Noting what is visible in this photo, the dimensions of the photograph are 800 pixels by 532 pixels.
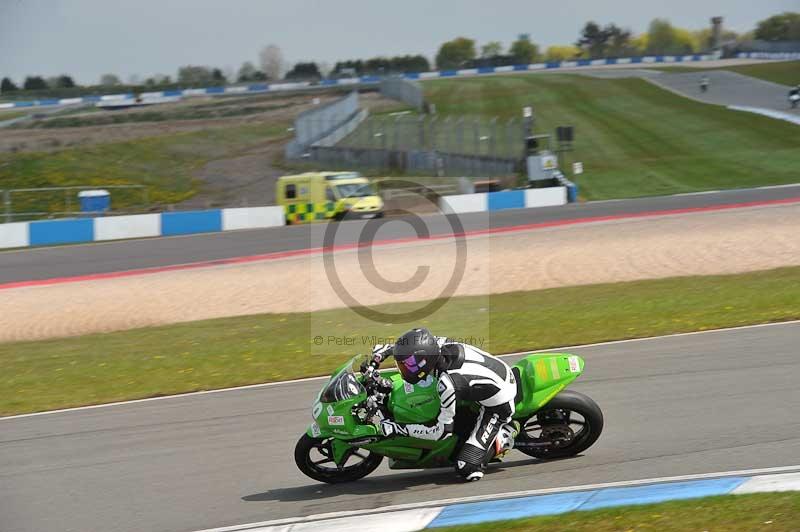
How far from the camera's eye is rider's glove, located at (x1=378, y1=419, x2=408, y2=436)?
7.54 m

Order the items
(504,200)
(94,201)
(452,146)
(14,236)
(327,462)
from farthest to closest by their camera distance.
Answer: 1. (452,146)
2. (504,200)
3. (94,201)
4. (14,236)
5. (327,462)

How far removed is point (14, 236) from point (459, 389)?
26.3 metres

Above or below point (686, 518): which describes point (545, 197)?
above

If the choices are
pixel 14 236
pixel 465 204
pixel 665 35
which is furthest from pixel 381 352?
pixel 665 35

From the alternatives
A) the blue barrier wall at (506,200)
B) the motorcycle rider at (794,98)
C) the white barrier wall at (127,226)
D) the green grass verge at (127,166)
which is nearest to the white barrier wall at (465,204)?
the blue barrier wall at (506,200)

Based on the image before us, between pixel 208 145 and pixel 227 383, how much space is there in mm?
40513

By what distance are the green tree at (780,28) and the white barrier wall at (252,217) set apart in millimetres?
85808

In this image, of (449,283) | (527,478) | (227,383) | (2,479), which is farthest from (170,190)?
(527,478)

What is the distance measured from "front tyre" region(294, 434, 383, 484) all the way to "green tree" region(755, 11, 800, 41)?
10496 cm

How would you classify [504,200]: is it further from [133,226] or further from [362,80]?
[362,80]

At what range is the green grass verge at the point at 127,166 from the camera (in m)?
37.4

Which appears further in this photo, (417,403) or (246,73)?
(246,73)

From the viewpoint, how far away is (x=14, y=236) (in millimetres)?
29906

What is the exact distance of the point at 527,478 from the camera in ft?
24.6
